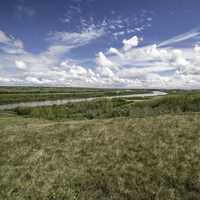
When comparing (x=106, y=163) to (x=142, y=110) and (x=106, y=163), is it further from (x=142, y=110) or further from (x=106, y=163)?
(x=142, y=110)

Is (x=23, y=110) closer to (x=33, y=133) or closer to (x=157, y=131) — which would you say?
(x=33, y=133)

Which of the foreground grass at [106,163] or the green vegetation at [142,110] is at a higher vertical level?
the foreground grass at [106,163]

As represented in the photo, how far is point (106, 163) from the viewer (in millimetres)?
7555

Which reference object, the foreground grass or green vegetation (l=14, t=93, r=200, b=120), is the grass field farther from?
green vegetation (l=14, t=93, r=200, b=120)

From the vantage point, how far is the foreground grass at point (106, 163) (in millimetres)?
5988

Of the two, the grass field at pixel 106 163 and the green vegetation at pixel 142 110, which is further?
the green vegetation at pixel 142 110

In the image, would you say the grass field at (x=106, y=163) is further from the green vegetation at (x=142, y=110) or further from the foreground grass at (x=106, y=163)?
the green vegetation at (x=142, y=110)

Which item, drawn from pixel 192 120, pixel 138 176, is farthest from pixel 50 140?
pixel 192 120

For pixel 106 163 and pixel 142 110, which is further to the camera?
pixel 142 110

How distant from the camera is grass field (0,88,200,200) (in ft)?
19.6

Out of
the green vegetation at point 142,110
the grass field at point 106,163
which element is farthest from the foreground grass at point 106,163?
the green vegetation at point 142,110

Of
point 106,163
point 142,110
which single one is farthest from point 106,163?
point 142,110

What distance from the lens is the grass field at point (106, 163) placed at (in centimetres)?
598

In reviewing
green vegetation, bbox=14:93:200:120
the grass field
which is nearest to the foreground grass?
the grass field
